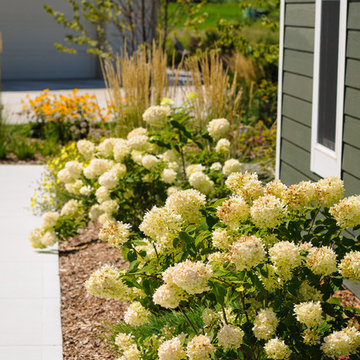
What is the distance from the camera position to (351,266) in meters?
2.32

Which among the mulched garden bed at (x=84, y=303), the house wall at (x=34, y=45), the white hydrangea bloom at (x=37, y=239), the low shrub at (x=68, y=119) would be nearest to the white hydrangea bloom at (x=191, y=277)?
the mulched garden bed at (x=84, y=303)

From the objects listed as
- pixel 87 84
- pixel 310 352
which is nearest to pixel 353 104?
pixel 310 352

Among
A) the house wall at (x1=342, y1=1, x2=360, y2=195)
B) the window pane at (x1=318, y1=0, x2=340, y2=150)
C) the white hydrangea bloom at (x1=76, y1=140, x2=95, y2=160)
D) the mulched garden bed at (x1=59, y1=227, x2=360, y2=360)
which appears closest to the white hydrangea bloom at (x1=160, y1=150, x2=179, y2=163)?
the white hydrangea bloom at (x1=76, y1=140, x2=95, y2=160)

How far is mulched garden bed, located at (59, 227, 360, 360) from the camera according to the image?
3.55 metres

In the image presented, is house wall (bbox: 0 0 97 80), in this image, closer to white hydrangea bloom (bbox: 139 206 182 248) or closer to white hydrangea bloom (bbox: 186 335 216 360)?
white hydrangea bloom (bbox: 139 206 182 248)

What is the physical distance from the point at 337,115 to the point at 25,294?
2.43 metres

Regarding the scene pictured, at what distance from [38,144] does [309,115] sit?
532 centimetres

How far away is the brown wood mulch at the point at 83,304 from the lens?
140 inches

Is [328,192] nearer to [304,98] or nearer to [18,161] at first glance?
[304,98]

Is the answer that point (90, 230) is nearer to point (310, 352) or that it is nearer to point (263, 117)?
point (310, 352)

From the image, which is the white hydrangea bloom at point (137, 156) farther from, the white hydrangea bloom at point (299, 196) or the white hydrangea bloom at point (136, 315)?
the white hydrangea bloom at point (299, 196)

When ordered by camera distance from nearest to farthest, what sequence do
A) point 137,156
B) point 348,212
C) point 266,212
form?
1. point 266,212
2. point 348,212
3. point 137,156

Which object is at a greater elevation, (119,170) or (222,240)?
(222,240)

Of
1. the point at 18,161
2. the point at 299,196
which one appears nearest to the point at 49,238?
the point at 299,196
